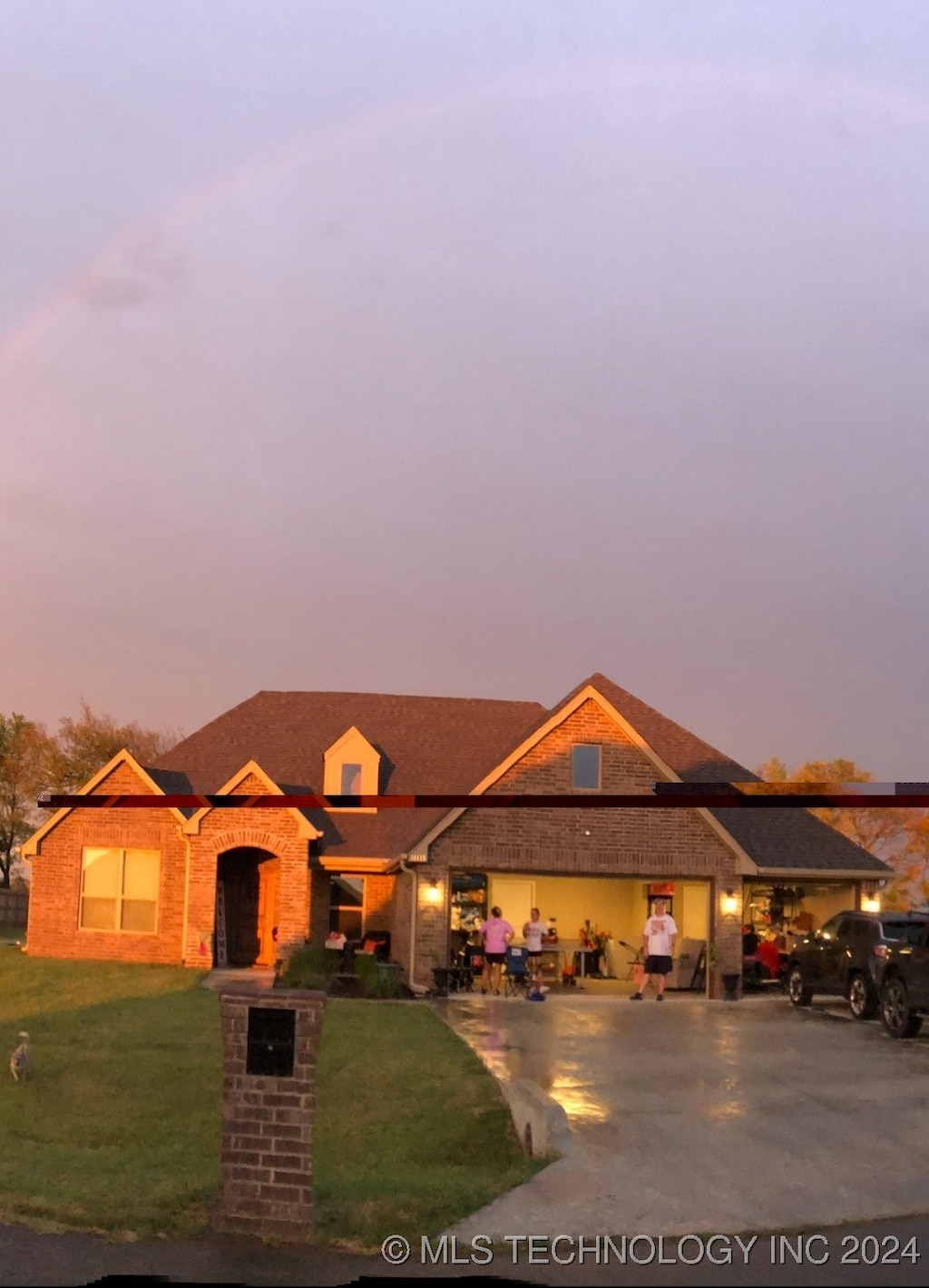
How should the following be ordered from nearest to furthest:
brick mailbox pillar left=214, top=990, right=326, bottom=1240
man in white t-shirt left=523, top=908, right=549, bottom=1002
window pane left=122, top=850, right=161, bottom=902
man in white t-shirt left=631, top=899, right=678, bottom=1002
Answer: brick mailbox pillar left=214, top=990, right=326, bottom=1240 → man in white t-shirt left=631, top=899, right=678, bottom=1002 → man in white t-shirt left=523, top=908, right=549, bottom=1002 → window pane left=122, top=850, right=161, bottom=902

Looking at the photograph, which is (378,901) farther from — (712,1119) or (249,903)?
(712,1119)

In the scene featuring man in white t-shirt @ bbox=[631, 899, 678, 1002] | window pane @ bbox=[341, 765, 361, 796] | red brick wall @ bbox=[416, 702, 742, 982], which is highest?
window pane @ bbox=[341, 765, 361, 796]

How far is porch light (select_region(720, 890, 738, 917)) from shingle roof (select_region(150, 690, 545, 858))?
19.3 feet

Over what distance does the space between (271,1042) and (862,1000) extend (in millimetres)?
14289

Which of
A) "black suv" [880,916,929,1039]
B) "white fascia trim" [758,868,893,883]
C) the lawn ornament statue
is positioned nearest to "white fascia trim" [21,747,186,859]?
"white fascia trim" [758,868,893,883]

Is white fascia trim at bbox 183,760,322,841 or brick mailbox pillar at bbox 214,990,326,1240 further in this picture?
white fascia trim at bbox 183,760,322,841

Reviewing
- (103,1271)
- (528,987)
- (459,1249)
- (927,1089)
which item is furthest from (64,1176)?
(528,987)

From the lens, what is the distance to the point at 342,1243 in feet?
26.8

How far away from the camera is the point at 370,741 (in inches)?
1282

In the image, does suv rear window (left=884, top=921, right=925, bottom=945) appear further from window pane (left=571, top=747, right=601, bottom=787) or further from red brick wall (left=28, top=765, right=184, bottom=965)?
red brick wall (left=28, top=765, right=184, bottom=965)

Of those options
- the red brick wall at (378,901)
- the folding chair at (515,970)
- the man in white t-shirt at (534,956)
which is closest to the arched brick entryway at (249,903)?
the red brick wall at (378,901)

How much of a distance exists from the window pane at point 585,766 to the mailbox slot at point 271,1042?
57.4 ft

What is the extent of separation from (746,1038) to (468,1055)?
Result: 421 centimetres

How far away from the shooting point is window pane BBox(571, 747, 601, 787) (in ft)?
84.3
